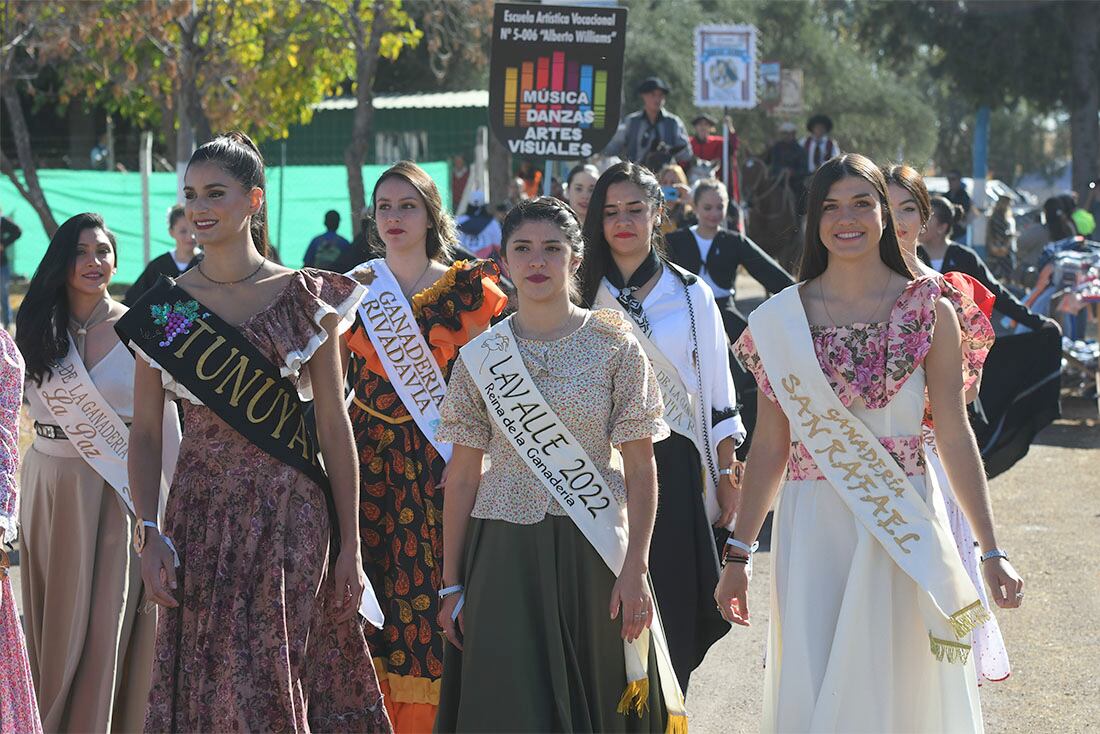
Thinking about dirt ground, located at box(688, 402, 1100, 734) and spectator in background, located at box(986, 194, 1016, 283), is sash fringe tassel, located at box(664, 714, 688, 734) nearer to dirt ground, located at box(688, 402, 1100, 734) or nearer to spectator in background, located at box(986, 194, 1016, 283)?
dirt ground, located at box(688, 402, 1100, 734)

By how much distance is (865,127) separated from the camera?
1702 inches

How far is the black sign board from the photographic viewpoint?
9.83 meters

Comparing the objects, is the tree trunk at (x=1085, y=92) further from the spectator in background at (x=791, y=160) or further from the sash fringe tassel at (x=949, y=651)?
the sash fringe tassel at (x=949, y=651)

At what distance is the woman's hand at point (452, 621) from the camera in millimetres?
3883

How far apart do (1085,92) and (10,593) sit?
2609 cm

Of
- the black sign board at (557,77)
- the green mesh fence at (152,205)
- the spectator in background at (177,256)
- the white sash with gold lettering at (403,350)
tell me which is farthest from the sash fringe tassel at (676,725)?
the green mesh fence at (152,205)

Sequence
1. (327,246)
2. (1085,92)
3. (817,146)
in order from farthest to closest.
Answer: (1085,92)
(817,146)
(327,246)

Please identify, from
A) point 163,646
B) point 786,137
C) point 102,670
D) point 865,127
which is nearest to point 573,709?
point 163,646

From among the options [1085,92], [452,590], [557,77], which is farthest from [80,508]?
[1085,92]

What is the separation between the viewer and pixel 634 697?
3.83 metres

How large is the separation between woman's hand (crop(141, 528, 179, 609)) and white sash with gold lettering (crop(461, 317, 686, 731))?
2.88 ft

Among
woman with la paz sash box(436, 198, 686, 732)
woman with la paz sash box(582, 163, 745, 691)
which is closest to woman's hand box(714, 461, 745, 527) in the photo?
woman with la paz sash box(582, 163, 745, 691)

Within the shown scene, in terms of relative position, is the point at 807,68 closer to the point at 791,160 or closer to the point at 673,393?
the point at 791,160

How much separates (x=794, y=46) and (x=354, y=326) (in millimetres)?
36031
